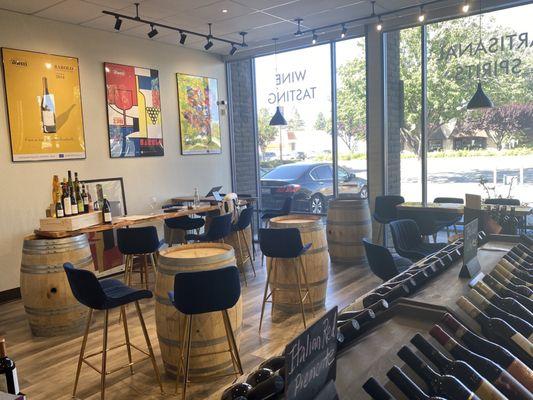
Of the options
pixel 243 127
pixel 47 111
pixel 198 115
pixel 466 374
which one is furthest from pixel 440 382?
pixel 243 127

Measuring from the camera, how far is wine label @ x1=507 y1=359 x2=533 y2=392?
96 cm

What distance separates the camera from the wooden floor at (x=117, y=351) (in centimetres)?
307

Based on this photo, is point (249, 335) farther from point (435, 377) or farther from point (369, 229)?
point (435, 377)

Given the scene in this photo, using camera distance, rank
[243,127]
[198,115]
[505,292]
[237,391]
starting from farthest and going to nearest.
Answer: [243,127]
[198,115]
[505,292]
[237,391]

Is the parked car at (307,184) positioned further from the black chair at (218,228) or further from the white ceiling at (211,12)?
the black chair at (218,228)

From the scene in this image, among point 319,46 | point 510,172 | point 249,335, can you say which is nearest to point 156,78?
point 319,46

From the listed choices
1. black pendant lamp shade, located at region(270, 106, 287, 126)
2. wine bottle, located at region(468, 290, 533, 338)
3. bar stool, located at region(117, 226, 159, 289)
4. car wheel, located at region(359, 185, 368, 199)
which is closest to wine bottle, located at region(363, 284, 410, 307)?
wine bottle, located at region(468, 290, 533, 338)

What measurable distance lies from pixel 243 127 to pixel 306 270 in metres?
4.45

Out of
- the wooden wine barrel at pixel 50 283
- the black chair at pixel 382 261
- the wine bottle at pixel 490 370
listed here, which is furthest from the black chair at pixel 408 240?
the wine bottle at pixel 490 370

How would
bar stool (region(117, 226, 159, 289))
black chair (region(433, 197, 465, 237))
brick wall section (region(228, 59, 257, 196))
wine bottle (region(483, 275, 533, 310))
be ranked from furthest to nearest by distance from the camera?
brick wall section (region(228, 59, 257, 196)) < black chair (region(433, 197, 465, 237)) < bar stool (region(117, 226, 159, 289)) < wine bottle (region(483, 275, 533, 310))

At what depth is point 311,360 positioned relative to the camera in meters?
0.90

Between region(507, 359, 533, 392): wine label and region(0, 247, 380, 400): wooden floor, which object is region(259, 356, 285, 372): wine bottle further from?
region(0, 247, 380, 400): wooden floor

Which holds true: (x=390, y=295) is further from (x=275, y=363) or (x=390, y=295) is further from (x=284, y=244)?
(x=284, y=244)

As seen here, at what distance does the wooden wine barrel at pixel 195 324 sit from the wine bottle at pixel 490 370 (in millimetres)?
2052
